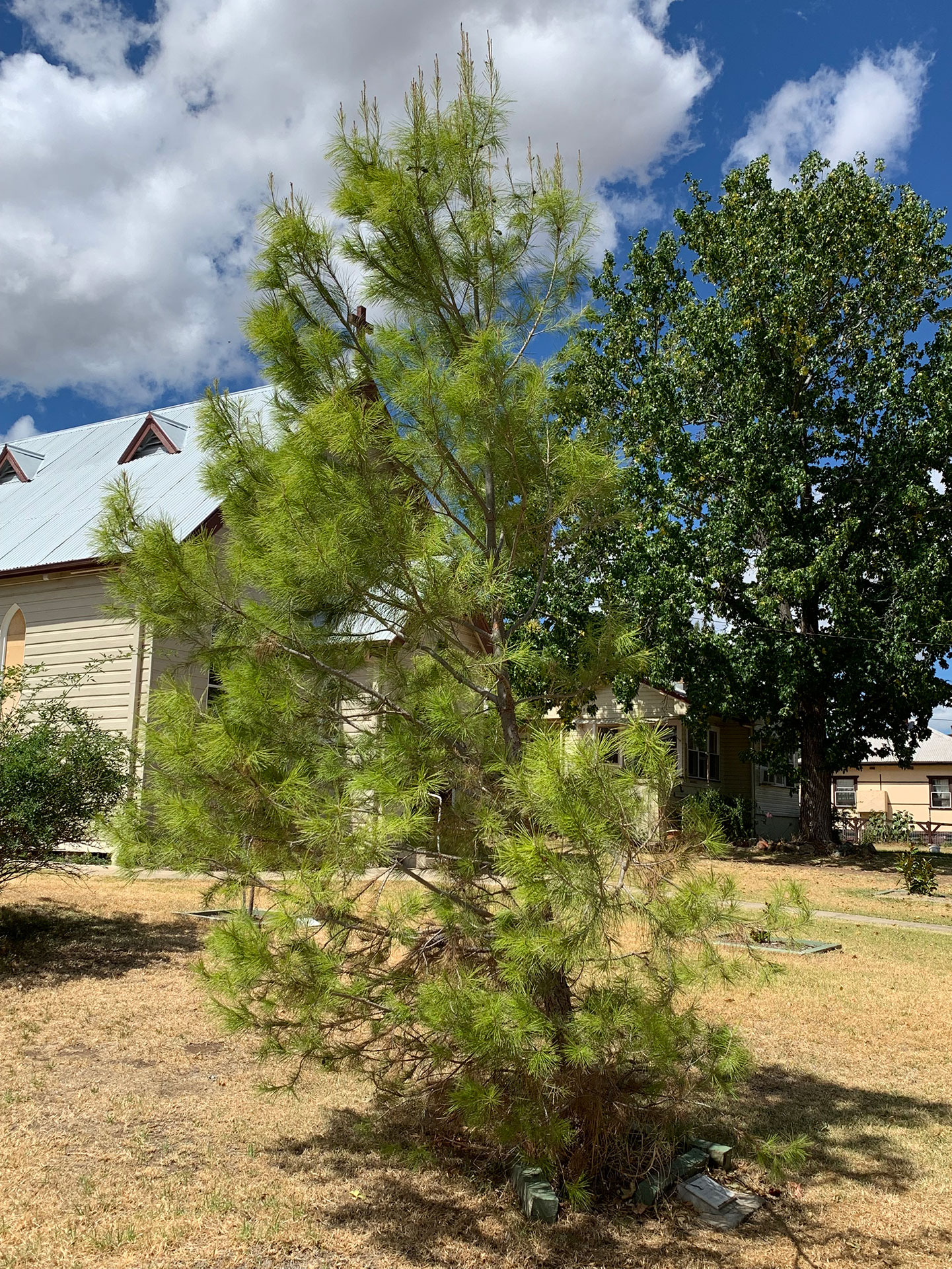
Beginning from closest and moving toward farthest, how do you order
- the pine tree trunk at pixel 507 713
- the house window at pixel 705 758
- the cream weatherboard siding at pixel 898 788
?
the pine tree trunk at pixel 507 713 → the house window at pixel 705 758 → the cream weatherboard siding at pixel 898 788

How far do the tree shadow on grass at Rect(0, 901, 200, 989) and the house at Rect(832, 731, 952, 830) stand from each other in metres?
35.7

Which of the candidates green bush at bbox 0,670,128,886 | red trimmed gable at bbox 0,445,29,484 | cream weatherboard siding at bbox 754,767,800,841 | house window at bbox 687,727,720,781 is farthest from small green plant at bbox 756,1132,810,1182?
cream weatherboard siding at bbox 754,767,800,841

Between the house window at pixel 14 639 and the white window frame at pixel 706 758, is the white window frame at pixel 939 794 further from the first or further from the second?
the house window at pixel 14 639

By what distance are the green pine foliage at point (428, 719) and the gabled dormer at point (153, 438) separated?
14.5 metres

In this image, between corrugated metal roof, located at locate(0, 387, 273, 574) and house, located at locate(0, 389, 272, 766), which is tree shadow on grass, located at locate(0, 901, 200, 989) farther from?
corrugated metal roof, located at locate(0, 387, 273, 574)

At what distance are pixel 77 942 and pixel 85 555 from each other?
25.2 ft

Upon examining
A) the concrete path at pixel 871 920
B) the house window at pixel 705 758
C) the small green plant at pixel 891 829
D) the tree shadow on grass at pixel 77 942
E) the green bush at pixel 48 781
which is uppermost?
the house window at pixel 705 758

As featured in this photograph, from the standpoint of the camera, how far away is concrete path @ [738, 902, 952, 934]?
12.5m

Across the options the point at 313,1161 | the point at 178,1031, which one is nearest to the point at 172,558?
the point at 313,1161

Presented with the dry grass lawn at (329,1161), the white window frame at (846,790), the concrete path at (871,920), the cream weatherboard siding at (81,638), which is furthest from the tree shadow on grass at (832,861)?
the white window frame at (846,790)

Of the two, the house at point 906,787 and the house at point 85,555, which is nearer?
the house at point 85,555

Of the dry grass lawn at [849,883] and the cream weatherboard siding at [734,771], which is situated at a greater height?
the cream weatherboard siding at [734,771]

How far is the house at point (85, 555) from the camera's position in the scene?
1474 centimetres

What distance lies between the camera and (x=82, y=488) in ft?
59.7
